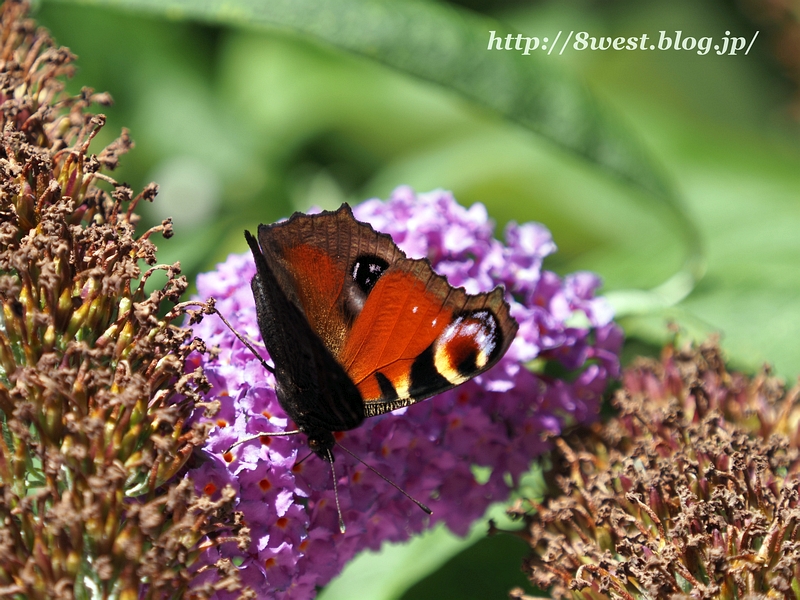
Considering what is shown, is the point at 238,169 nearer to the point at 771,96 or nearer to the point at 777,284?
the point at 777,284

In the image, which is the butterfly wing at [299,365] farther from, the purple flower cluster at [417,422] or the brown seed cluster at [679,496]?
the brown seed cluster at [679,496]

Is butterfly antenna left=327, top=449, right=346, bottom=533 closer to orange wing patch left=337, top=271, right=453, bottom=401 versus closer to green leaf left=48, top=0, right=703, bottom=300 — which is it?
orange wing patch left=337, top=271, right=453, bottom=401

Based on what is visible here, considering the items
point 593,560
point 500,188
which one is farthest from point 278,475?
point 500,188

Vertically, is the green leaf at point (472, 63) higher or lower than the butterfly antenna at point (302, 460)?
higher

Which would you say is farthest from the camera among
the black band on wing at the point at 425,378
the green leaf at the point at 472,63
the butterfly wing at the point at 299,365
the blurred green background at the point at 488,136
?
the blurred green background at the point at 488,136

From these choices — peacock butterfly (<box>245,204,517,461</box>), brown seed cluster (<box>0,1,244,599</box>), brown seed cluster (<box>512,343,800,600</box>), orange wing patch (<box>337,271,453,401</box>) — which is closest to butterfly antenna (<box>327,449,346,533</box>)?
peacock butterfly (<box>245,204,517,461</box>)

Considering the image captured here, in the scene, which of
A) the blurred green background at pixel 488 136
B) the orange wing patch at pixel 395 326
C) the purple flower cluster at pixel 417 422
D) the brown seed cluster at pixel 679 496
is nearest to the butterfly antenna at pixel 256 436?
the purple flower cluster at pixel 417 422

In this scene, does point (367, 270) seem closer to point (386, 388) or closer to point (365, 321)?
point (365, 321)

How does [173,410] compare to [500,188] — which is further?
[500,188]
